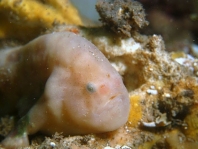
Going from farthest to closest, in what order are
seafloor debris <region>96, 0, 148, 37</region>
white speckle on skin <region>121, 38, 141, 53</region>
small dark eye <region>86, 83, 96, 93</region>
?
white speckle on skin <region>121, 38, 141, 53</region>, seafloor debris <region>96, 0, 148, 37</region>, small dark eye <region>86, 83, 96, 93</region>

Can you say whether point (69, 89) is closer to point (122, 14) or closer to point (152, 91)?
point (152, 91)

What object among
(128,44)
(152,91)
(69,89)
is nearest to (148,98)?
(152,91)

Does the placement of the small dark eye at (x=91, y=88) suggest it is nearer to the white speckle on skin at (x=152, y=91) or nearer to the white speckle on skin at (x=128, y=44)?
the white speckle on skin at (x=152, y=91)

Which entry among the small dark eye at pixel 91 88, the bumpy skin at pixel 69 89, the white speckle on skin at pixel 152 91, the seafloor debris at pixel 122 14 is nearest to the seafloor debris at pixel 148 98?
the white speckle on skin at pixel 152 91

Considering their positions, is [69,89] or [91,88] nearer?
[91,88]

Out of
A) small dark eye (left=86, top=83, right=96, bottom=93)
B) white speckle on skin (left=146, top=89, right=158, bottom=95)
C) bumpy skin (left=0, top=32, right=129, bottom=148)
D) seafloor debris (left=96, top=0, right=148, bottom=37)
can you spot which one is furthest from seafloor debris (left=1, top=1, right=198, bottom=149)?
small dark eye (left=86, top=83, right=96, bottom=93)

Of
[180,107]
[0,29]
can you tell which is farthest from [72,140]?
[0,29]

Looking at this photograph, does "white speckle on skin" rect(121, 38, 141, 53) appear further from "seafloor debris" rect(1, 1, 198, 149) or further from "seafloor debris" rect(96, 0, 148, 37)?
"seafloor debris" rect(96, 0, 148, 37)

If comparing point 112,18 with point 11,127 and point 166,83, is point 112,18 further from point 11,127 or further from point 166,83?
point 11,127
